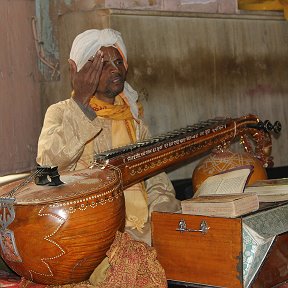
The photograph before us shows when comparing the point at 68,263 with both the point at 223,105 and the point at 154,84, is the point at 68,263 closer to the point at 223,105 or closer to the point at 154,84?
the point at 154,84

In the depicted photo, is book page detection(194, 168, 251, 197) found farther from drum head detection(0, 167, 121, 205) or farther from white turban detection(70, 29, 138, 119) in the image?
white turban detection(70, 29, 138, 119)

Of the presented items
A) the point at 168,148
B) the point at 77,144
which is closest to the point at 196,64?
the point at 168,148

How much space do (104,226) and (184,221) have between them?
0.48 m

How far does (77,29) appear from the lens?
4.79 metres

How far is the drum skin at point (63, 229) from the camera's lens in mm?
2719

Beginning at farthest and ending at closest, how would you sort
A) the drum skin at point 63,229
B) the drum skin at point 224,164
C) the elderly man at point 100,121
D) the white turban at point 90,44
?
1. the drum skin at point 224,164
2. the white turban at point 90,44
3. the elderly man at point 100,121
4. the drum skin at point 63,229

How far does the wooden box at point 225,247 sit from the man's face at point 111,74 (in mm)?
852

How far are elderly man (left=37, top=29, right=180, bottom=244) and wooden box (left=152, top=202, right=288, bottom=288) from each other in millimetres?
505

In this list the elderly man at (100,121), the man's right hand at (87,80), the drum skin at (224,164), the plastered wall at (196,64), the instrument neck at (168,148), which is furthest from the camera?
the plastered wall at (196,64)

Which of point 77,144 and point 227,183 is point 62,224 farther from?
point 227,183

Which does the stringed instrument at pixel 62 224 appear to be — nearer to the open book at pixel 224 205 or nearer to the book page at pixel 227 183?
the open book at pixel 224 205

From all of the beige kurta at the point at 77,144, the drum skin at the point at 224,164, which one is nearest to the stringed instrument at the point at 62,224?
the beige kurta at the point at 77,144

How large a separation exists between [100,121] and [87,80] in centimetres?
37

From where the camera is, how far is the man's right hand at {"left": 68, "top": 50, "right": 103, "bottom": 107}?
3.51 metres
